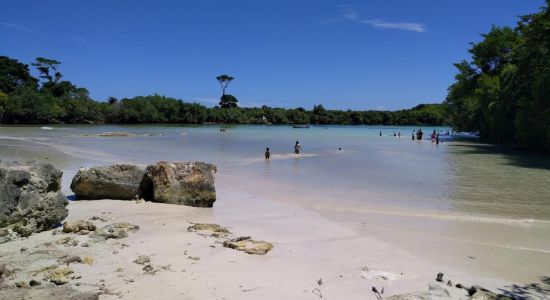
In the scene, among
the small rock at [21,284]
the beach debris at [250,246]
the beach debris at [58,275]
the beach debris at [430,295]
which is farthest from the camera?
the beach debris at [250,246]

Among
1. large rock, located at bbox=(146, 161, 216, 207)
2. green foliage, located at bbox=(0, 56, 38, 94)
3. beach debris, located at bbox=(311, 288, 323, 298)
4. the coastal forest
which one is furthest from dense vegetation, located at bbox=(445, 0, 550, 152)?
green foliage, located at bbox=(0, 56, 38, 94)

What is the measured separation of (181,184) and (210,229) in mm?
2847

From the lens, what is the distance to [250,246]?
268 inches

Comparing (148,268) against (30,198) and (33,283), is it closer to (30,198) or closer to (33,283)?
(33,283)

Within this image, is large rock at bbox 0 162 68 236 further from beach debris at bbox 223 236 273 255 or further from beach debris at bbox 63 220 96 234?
beach debris at bbox 223 236 273 255

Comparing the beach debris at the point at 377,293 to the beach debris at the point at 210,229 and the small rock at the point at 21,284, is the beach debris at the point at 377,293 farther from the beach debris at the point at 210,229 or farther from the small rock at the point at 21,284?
the small rock at the point at 21,284

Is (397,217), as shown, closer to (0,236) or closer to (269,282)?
(269,282)

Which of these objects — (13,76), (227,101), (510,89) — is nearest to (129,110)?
(13,76)

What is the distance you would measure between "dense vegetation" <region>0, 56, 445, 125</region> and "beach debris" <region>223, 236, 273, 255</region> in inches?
3322

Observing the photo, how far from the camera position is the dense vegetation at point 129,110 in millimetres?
80625

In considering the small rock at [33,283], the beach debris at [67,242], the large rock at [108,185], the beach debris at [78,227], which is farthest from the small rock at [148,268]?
the large rock at [108,185]

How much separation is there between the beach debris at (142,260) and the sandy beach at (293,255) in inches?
3.3

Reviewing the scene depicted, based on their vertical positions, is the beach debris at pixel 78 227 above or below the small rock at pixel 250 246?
above

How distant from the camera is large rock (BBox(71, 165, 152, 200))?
34.8ft
